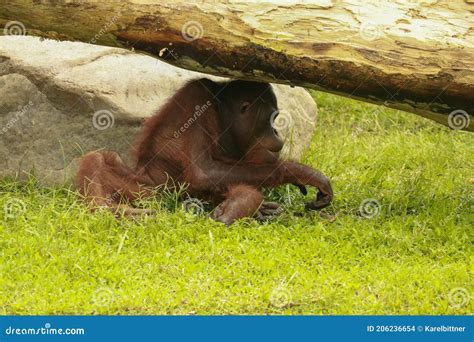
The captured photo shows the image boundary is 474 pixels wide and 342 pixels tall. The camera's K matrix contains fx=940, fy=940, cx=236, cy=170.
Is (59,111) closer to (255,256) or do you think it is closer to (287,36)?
(287,36)

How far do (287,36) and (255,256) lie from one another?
1249 millimetres

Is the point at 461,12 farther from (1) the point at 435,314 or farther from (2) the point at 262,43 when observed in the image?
(1) the point at 435,314

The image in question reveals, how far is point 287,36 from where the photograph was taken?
527 centimetres

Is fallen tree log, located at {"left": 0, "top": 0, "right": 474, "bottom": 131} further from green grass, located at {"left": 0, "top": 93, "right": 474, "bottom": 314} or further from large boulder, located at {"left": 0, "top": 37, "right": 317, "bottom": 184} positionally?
large boulder, located at {"left": 0, "top": 37, "right": 317, "bottom": 184}

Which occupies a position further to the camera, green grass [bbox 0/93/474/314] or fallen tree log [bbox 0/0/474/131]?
fallen tree log [bbox 0/0/474/131]

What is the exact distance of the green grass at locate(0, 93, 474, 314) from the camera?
176 inches

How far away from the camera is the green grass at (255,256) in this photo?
4.46 metres

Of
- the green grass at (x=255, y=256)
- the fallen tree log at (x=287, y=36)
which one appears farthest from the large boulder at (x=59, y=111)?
the fallen tree log at (x=287, y=36)

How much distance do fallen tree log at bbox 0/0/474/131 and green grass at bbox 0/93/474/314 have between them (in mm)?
880

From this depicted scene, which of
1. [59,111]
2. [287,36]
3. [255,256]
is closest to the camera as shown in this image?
[255,256]

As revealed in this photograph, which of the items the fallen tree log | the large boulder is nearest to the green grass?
the large boulder

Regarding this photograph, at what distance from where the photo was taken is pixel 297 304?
4.46 m

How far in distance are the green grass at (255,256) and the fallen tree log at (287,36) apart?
0.88m

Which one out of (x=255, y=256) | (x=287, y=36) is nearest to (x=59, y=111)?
(x=287, y=36)
